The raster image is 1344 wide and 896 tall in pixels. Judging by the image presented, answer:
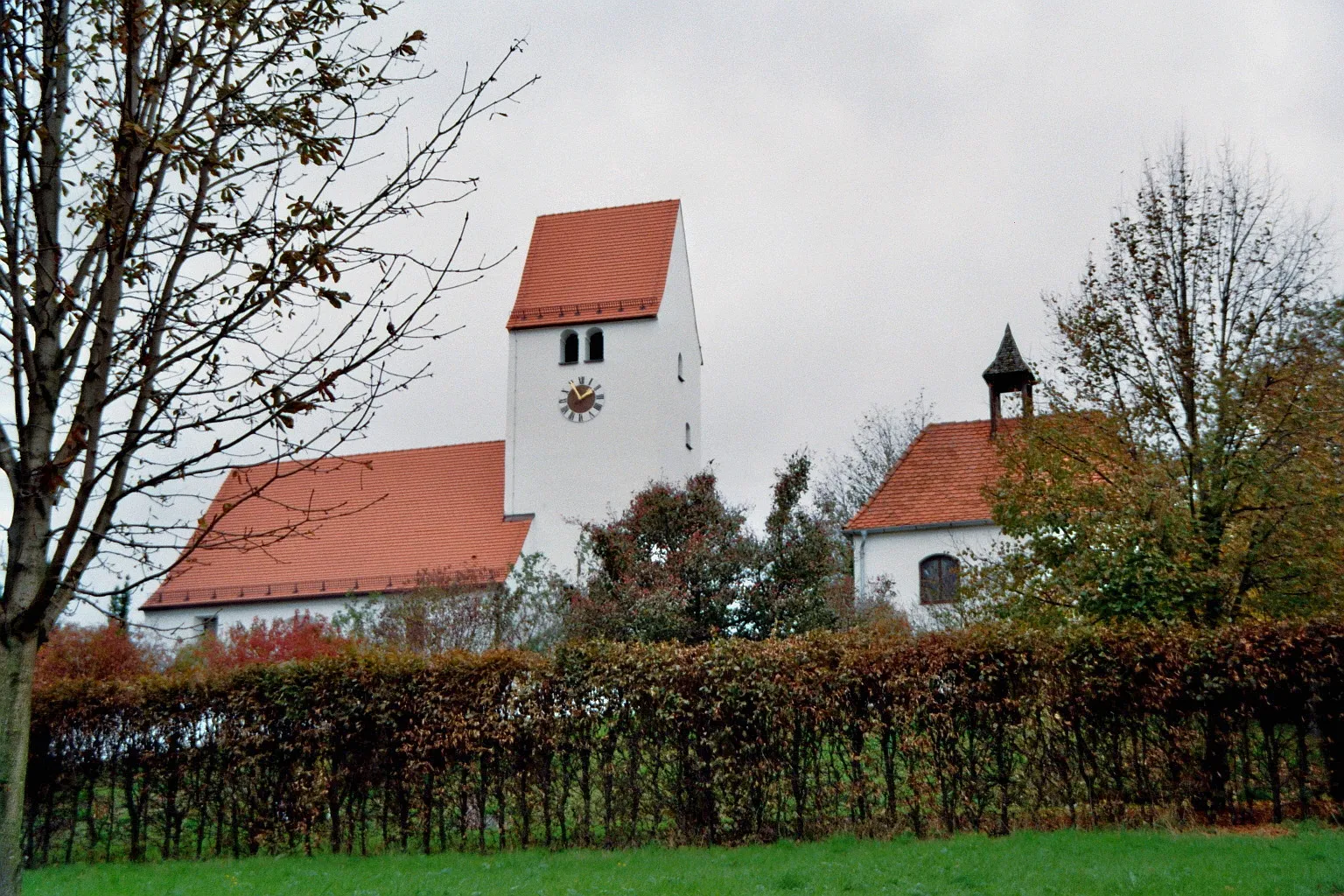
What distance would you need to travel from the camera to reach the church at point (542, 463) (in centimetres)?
3578

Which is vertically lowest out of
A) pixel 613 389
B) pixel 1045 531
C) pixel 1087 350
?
pixel 1045 531

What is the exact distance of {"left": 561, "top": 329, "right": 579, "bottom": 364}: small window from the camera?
1473 inches

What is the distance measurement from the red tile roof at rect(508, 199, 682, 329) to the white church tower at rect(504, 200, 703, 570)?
41mm

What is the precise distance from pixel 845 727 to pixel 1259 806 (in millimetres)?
4167

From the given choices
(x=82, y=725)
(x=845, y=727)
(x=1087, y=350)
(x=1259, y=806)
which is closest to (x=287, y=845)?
(x=82, y=725)

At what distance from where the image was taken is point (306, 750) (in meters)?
12.4

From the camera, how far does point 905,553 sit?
3006 cm

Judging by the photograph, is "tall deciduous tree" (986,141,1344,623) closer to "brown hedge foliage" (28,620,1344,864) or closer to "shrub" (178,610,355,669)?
"brown hedge foliage" (28,620,1344,864)

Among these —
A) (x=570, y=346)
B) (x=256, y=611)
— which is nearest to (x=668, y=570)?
(x=570, y=346)

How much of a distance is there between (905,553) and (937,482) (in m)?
2.19

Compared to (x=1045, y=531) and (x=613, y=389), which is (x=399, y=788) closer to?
(x=1045, y=531)

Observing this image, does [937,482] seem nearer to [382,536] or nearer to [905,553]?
[905,553]

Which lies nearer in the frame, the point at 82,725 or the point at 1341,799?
the point at 1341,799

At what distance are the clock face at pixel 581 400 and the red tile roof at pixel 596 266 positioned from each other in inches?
80.0
